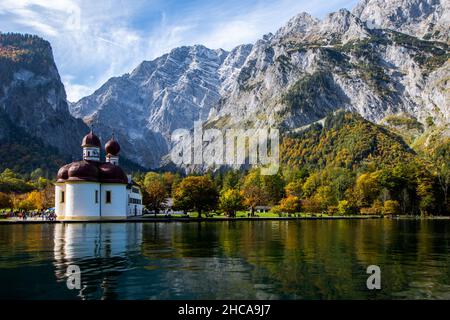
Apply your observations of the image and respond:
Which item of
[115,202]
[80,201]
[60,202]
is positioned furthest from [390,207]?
[60,202]

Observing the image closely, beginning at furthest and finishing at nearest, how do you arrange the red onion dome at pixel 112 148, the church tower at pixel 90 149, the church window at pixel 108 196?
the red onion dome at pixel 112 148 < the church tower at pixel 90 149 < the church window at pixel 108 196

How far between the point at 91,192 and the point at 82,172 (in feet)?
14.7

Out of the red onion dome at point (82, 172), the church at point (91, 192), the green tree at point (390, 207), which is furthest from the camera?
the green tree at point (390, 207)

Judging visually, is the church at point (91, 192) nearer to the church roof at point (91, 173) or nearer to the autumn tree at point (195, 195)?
the church roof at point (91, 173)

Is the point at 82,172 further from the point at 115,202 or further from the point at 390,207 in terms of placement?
the point at 390,207

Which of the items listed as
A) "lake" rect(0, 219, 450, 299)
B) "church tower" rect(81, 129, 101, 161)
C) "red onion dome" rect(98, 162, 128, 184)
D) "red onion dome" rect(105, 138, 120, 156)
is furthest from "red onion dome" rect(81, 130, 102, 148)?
"lake" rect(0, 219, 450, 299)

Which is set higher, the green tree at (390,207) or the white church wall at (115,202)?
the white church wall at (115,202)

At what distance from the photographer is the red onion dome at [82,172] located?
96.9m

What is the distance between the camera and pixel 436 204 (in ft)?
500

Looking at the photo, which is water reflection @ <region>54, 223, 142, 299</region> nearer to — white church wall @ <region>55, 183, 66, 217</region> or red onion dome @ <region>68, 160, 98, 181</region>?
red onion dome @ <region>68, 160, 98, 181</region>

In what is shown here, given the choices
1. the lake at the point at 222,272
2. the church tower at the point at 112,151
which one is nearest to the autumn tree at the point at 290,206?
the church tower at the point at 112,151

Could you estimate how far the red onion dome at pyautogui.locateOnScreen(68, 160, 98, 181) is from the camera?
9688cm

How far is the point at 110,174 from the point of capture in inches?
3971
